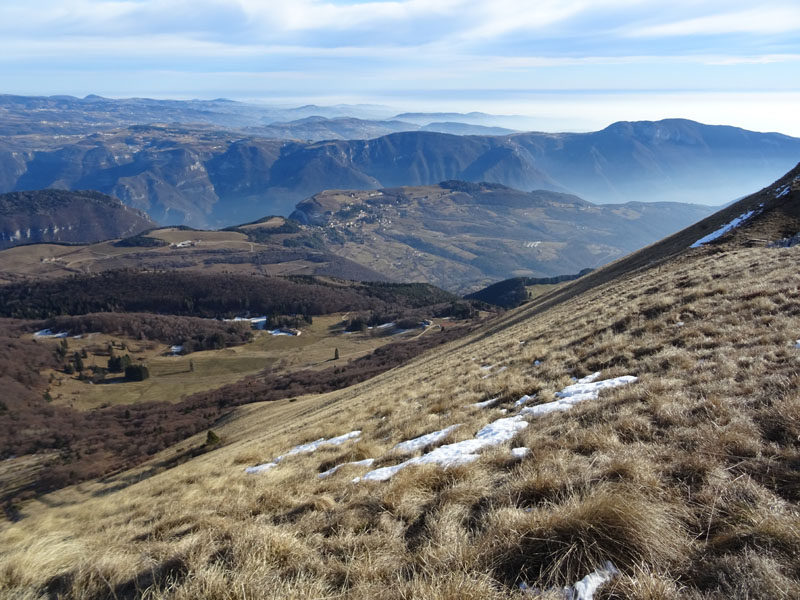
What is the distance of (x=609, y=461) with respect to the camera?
5316mm

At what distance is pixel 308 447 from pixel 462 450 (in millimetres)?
6769

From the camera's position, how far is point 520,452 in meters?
6.70

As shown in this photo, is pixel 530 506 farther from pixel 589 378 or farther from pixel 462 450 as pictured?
pixel 589 378

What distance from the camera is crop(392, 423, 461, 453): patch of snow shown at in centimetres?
898

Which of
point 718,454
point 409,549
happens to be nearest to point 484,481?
point 409,549

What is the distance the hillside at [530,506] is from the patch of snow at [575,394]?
7cm

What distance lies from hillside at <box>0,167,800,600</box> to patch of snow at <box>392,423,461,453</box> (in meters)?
0.09

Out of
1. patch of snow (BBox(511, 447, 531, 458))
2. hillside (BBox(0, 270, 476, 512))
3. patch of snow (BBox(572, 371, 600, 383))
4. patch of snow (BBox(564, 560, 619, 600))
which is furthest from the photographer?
hillside (BBox(0, 270, 476, 512))

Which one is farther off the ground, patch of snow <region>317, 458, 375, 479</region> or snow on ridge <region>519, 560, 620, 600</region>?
snow on ridge <region>519, 560, 620, 600</region>

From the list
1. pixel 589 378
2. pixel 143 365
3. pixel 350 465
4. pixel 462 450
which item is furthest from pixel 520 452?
pixel 143 365

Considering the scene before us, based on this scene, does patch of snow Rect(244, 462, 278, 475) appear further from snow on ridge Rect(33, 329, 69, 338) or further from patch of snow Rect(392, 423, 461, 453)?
snow on ridge Rect(33, 329, 69, 338)

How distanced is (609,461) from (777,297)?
36.9 feet

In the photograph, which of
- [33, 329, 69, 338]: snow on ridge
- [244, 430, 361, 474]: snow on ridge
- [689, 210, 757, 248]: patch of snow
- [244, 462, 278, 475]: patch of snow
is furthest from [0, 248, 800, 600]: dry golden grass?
[33, 329, 69, 338]: snow on ridge

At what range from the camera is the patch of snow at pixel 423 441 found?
898 cm
